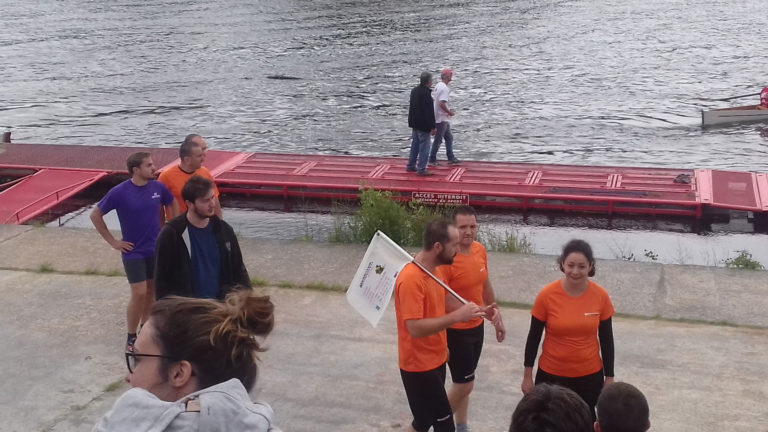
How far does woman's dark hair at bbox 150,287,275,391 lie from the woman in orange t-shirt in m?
2.82

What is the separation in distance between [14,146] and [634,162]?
570 inches

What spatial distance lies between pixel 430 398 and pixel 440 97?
35.7ft

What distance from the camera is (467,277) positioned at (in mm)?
5730

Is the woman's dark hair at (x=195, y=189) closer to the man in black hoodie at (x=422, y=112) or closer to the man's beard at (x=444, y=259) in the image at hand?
the man's beard at (x=444, y=259)

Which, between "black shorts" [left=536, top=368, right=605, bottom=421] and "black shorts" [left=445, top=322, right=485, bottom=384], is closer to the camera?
"black shorts" [left=536, top=368, right=605, bottom=421]

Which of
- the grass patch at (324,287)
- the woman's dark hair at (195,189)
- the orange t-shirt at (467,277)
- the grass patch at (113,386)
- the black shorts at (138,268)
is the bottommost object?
the grass patch at (324,287)

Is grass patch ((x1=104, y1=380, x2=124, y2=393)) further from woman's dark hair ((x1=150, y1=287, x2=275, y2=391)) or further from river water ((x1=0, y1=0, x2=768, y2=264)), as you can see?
river water ((x1=0, y1=0, x2=768, y2=264))

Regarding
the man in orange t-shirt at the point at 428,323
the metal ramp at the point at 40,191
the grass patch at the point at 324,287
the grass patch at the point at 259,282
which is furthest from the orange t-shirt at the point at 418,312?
the metal ramp at the point at 40,191

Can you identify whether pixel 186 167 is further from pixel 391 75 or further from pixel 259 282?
pixel 391 75

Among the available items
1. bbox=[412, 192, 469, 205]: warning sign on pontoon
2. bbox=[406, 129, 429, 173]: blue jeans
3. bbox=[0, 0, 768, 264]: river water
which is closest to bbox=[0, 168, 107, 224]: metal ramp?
bbox=[0, 0, 768, 264]: river water

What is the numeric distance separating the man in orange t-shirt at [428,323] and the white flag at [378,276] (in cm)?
10

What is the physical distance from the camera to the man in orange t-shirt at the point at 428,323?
200 inches

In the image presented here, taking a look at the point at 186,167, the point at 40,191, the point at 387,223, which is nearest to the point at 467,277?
the point at 186,167

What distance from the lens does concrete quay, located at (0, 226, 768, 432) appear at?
659cm
